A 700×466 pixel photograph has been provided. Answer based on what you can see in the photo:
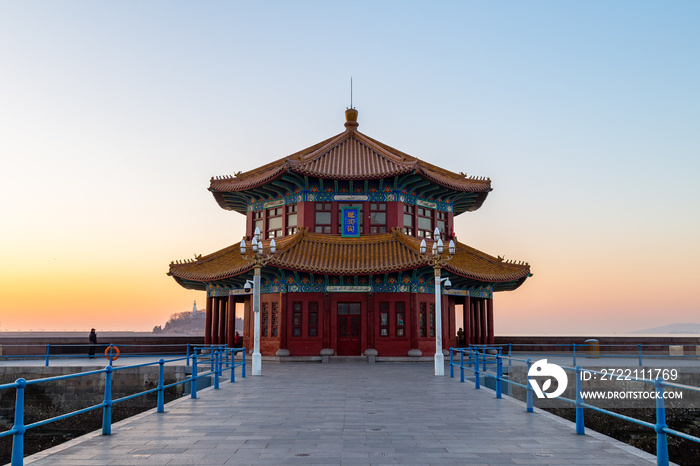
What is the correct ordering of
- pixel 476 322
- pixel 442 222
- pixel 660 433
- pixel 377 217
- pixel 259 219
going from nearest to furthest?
1. pixel 660 433
2. pixel 377 217
3. pixel 476 322
4. pixel 442 222
5. pixel 259 219

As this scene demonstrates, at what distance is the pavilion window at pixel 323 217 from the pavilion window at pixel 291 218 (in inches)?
53.4

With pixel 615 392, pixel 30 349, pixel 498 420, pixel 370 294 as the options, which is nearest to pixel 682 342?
pixel 615 392

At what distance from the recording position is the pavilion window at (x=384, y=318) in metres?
29.6

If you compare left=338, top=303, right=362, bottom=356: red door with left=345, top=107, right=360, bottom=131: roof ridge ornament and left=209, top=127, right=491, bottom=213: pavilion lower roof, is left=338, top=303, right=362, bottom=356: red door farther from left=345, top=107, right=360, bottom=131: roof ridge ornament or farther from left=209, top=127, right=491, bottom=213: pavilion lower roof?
left=345, top=107, right=360, bottom=131: roof ridge ornament

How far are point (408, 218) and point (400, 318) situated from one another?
612 centimetres

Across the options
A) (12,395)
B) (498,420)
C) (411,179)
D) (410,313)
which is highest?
(411,179)

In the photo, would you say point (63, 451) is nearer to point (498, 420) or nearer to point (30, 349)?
point (498, 420)

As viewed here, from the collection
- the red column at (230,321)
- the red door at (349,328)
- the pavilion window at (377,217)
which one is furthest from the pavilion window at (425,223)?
the red column at (230,321)

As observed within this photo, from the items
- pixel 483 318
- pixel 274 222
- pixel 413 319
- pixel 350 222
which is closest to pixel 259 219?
pixel 274 222

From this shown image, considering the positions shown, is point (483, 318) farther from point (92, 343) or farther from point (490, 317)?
point (92, 343)

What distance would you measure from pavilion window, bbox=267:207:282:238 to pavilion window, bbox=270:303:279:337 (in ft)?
16.2

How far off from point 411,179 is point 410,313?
768 centimetres

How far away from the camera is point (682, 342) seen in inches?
1326

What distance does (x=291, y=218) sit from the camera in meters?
32.6
